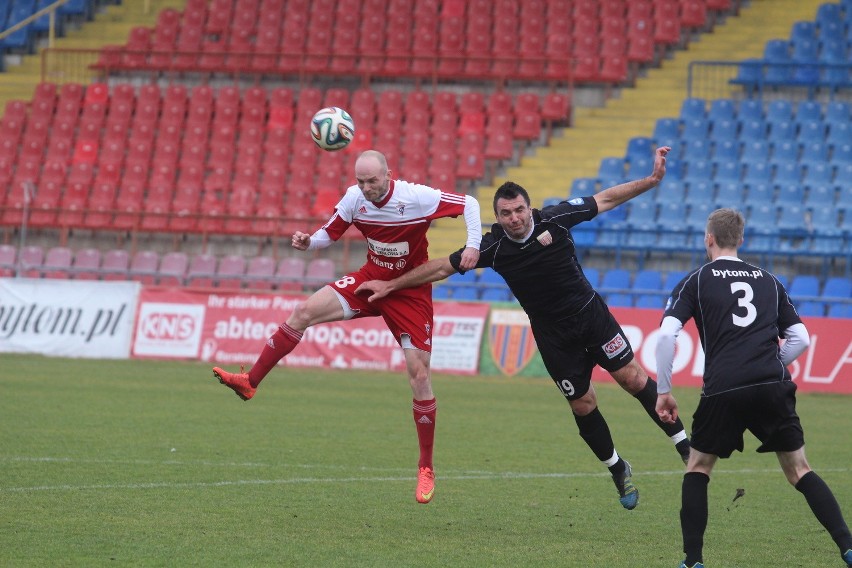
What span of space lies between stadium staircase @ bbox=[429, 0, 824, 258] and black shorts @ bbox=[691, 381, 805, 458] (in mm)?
19137

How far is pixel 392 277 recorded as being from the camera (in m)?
9.79

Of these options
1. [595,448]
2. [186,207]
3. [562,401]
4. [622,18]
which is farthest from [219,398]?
[622,18]

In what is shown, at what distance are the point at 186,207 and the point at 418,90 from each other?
625 centimetres

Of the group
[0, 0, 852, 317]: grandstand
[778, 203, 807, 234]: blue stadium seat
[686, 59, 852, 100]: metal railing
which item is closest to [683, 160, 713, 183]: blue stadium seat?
[0, 0, 852, 317]: grandstand

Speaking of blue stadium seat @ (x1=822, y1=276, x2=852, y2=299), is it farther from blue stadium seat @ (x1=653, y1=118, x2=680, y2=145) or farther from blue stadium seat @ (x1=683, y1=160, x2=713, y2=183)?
blue stadium seat @ (x1=653, y1=118, x2=680, y2=145)

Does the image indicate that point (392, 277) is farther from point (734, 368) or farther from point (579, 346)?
point (734, 368)

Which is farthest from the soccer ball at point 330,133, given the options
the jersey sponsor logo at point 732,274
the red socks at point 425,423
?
the jersey sponsor logo at point 732,274

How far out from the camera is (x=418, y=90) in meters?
30.2

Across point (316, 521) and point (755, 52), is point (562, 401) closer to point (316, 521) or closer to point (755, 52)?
point (316, 521)

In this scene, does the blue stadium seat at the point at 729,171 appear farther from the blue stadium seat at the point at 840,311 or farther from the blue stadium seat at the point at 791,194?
the blue stadium seat at the point at 840,311

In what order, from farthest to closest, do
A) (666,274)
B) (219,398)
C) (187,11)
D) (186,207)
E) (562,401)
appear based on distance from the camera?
(187,11) < (186,207) < (666,274) < (562,401) < (219,398)

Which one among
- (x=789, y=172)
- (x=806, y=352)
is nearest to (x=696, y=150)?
(x=789, y=172)

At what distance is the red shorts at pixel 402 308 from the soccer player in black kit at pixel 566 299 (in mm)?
207

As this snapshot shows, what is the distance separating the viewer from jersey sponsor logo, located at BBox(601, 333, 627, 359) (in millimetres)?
9227
